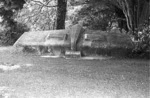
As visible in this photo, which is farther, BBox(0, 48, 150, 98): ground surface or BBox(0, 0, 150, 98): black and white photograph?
BBox(0, 0, 150, 98): black and white photograph

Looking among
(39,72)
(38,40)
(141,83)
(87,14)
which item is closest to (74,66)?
(39,72)

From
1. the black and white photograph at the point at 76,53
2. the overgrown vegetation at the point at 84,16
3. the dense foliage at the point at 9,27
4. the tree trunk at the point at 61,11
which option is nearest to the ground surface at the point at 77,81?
the black and white photograph at the point at 76,53

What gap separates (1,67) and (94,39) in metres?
3.37

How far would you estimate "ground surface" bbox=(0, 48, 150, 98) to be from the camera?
3955 mm

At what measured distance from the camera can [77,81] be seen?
188 inches

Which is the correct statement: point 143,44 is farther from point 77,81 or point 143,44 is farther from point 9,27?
point 9,27

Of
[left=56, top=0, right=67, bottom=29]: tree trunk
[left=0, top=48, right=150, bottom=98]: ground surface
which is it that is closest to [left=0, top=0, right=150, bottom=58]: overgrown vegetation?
[left=56, top=0, right=67, bottom=29]: tree trunk

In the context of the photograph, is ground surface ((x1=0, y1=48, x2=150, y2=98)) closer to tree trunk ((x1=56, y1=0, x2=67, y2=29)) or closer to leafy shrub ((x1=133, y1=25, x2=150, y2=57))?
leafy shrub ((x1=133, y1=25, x2=150, y2=57))

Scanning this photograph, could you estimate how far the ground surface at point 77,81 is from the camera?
156 inches

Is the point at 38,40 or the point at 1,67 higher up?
the point at 38,40

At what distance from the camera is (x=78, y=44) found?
816 cm

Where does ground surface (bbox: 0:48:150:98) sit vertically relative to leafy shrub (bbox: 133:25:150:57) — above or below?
below

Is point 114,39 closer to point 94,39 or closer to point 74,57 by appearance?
point 94,39

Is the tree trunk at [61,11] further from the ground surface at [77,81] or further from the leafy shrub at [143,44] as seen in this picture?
the ground surface at [77,81]
